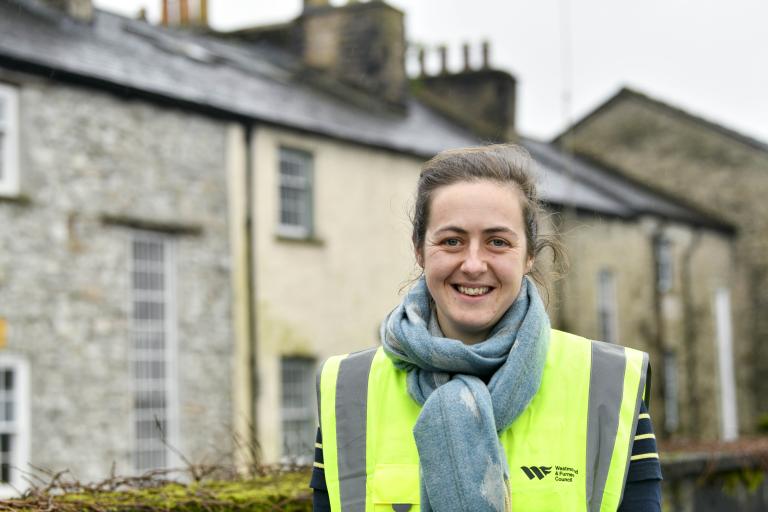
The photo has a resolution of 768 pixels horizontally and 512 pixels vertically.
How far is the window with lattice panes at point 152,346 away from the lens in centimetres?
1498

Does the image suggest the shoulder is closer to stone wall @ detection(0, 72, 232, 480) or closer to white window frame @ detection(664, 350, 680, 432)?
stone wall @ detection(0, 72, 232, 480)

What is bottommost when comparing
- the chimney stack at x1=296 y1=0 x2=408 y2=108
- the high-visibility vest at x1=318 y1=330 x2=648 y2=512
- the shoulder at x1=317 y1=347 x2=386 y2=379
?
the high-visibility vest at x1=318 y1=330 x2=648 y2=512

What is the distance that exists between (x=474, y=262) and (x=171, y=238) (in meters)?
13.3

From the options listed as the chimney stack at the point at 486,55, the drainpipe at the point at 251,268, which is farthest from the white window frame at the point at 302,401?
the chimney stack at the point at 486,55

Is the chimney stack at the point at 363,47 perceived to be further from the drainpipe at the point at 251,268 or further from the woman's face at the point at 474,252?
the woman's face at the point at 474,252

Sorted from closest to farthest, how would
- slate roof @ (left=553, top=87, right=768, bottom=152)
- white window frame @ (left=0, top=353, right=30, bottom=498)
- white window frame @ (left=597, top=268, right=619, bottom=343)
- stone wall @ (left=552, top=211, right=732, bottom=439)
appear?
white window frame @ (left=0, top=353, right=30, bottom=498), stone wall @ (left=552, top=211, right=732, bottom=439), white window frame @ (left=597, top=268, right=619, bottom=343), slate roof @ (left=553, top=87, right=768, bottom=152)

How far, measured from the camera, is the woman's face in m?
2.76

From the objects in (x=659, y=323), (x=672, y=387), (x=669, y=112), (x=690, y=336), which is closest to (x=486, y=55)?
(x=669, y=112)

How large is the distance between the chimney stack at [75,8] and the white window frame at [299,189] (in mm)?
3768

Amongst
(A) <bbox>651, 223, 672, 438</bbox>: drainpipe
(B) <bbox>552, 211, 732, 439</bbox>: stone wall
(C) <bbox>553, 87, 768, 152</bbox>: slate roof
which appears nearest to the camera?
(B) <bbox>552, 211, 732, 439</bbox>: stone wall

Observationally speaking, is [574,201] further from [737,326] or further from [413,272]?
[413,272]

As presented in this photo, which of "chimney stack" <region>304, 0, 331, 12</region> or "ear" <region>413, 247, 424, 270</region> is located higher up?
"chimney stack" <region>304, 0, 331, 12</region>

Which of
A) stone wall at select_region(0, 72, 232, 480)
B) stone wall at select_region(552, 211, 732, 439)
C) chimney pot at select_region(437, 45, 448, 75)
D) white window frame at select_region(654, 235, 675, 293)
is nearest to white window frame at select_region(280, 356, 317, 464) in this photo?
stone wall at select_region(0, 72, 232, 480)

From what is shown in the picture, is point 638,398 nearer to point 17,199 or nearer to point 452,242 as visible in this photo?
point 452,242
